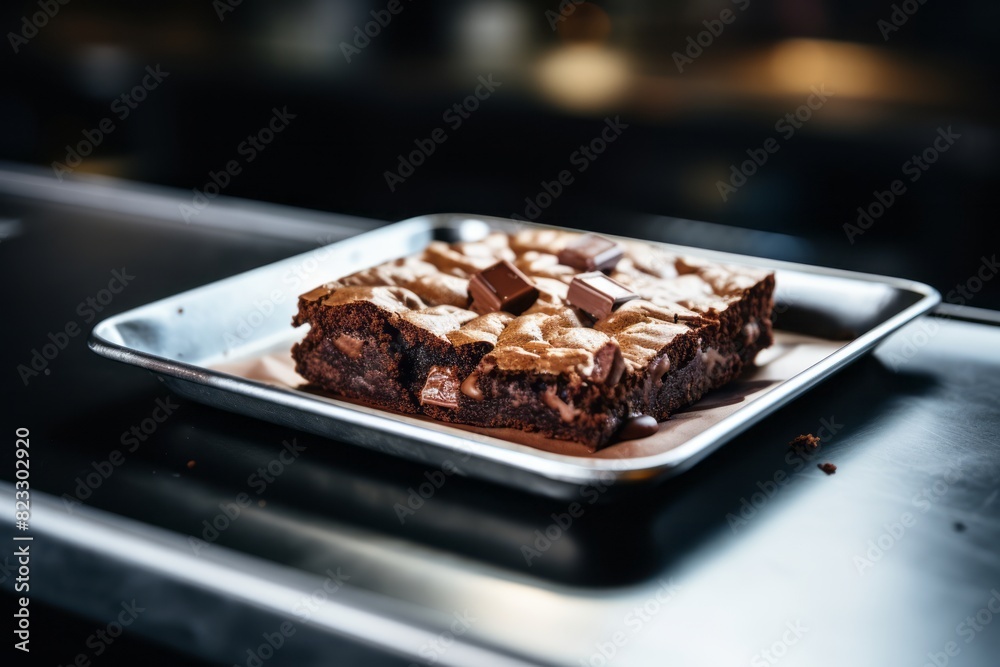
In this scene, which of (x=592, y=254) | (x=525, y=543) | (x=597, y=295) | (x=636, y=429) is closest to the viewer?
(x=525, y=543)

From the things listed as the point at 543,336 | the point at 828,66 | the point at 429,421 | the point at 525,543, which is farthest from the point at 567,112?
the point at 525,543

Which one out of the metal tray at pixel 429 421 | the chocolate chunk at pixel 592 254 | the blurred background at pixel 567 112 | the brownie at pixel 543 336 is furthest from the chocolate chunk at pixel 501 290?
the blurred background at pixel 567 112

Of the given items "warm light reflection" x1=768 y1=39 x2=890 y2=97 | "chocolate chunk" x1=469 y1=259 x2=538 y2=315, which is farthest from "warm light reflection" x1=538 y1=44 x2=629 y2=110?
"chocolate chunk" x1=469 y1=259 x2=538 y2=315

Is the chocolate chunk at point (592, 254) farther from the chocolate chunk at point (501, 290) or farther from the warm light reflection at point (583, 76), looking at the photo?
the warm light reflection at point (583, 76)

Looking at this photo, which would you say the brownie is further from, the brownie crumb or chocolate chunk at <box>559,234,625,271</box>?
the brownie crumb

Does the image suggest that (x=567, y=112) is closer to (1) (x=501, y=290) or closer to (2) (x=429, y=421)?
(1) (x=501, y=290)

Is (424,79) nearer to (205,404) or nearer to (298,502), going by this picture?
(205,404)

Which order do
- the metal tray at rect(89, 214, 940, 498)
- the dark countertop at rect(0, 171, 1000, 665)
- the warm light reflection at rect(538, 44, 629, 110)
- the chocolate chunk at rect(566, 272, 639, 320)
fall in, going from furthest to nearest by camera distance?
the warm light reflection at rect(538, 44, 629, 110)
the chocolate chunk at rect(566, 272, 639, 320)
the metal tray at rect(89, 214, 940, 498)
the dark countertop at rect(0, 171, 1000, 665)
